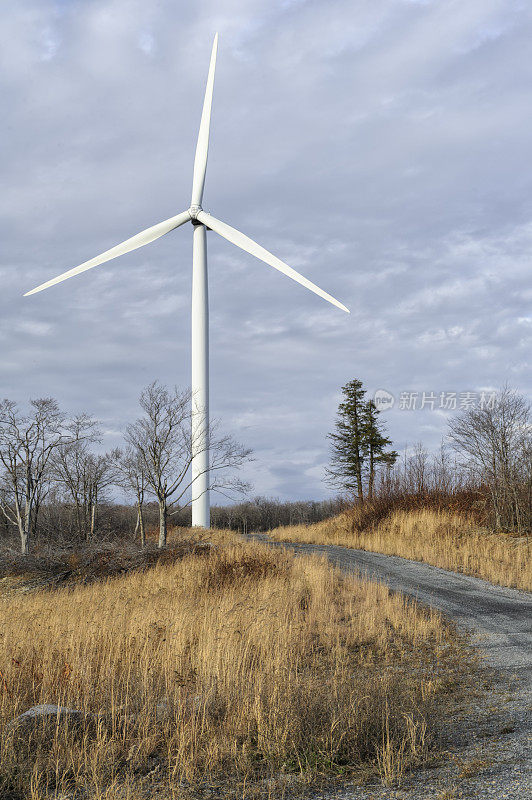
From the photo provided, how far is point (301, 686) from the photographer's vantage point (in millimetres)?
6191

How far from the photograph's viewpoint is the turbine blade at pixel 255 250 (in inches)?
1015

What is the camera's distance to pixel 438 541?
21750 mm

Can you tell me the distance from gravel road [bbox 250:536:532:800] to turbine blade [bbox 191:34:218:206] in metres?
22.9

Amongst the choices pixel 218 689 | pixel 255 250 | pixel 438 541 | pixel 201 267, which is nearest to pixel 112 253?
pixel 201 267

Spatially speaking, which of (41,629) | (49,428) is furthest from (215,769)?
(49,428)

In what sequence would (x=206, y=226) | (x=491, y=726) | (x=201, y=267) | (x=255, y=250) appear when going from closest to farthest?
(x=491, y=726) → (x=255, y=250) → (x=201, y=267) → (x=206, y=226)

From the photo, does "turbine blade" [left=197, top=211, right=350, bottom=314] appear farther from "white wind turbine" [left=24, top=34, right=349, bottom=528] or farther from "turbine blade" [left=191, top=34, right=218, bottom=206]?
"turbine blade" [left=191, top=34, right=218, bottom=206]

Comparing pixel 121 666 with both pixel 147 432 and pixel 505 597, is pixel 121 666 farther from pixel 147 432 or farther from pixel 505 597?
pixel 147 432

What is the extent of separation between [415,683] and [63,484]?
31021mm

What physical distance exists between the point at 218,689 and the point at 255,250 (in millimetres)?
23518

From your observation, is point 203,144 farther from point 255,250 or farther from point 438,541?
point 438,541

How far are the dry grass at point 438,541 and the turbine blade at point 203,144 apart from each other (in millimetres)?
17928

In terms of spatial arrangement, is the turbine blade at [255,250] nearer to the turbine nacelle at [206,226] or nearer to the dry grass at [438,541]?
the turbine nacelle at [206,226]

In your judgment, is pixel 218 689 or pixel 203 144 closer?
pixel 218 689
